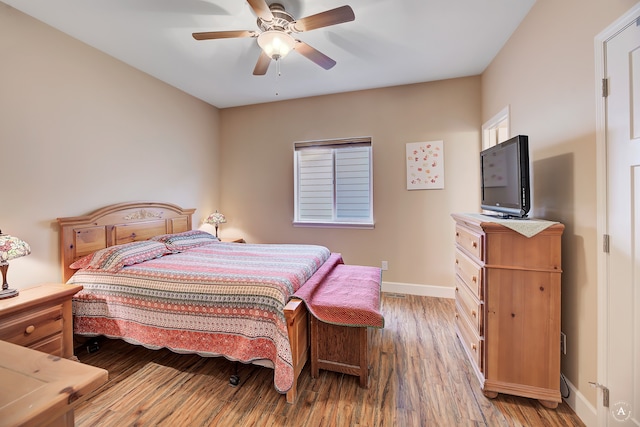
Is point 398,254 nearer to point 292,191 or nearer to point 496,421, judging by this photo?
point 292,191

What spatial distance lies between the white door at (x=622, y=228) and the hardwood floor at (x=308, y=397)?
0.41 m

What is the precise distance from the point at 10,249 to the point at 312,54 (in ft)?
8.56

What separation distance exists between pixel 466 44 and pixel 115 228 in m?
4.02

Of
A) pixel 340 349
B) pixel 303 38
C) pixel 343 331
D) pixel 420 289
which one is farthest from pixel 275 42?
pixel 420 289

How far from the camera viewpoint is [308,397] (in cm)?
175

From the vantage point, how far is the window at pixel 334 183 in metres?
3.75

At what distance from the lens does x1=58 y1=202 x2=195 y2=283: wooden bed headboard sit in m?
2.33

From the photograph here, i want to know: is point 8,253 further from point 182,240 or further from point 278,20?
point 278,20

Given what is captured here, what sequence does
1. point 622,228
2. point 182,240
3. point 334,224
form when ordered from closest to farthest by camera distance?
point 622,228, point 182,240, point 334,224

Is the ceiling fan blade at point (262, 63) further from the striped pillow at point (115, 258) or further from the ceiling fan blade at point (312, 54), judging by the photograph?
the striped pillow at point (115, 258)

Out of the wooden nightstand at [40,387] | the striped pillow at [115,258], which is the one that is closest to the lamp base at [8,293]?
the striped pillow at [115,258]

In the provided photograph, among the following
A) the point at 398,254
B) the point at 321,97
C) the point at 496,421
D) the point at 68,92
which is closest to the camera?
the point at 496,421

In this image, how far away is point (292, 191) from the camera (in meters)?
4.05

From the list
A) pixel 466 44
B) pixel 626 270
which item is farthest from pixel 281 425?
pixel 466 44
